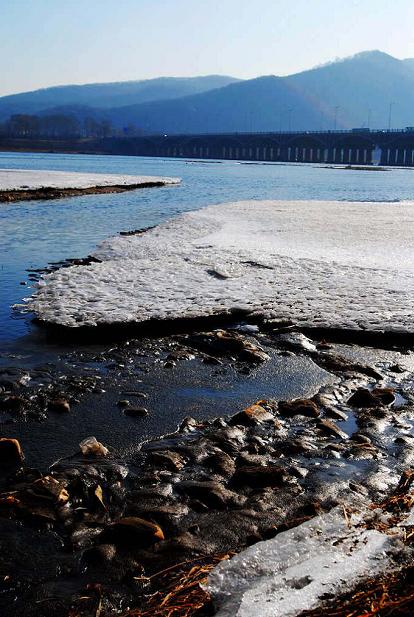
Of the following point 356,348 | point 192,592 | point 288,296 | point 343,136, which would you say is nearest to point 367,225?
point 288,296

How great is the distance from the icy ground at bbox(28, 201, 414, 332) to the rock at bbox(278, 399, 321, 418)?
8.88 feet

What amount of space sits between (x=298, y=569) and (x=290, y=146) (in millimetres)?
177046

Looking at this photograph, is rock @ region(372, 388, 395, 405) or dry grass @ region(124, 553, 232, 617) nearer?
dry grass @ region(124, 553, 232, 617)

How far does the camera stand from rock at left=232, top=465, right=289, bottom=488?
416cm

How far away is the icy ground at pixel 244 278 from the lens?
8.52 m

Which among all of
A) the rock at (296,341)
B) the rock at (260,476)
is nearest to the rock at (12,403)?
the rock at (260,476)

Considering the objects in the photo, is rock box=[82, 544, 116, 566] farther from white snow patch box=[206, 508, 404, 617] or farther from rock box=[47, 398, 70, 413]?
rock box=[47, 398, 70, 413]

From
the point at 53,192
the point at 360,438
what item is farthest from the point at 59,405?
the point at 53,192

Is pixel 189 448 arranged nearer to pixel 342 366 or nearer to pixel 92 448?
pixel 92 448

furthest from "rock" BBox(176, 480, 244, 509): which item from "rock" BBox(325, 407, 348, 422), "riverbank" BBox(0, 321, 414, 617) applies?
"rock" BBox(325, 407, 348, 422)

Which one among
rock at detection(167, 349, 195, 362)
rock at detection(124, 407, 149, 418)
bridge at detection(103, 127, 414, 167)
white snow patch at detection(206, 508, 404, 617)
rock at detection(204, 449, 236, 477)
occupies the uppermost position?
bridge at detection(103, 127, 414, 167)

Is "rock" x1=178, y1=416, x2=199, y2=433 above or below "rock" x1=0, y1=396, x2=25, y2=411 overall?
below

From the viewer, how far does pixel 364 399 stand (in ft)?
18.5

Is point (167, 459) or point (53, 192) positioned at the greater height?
point (167, 459)
